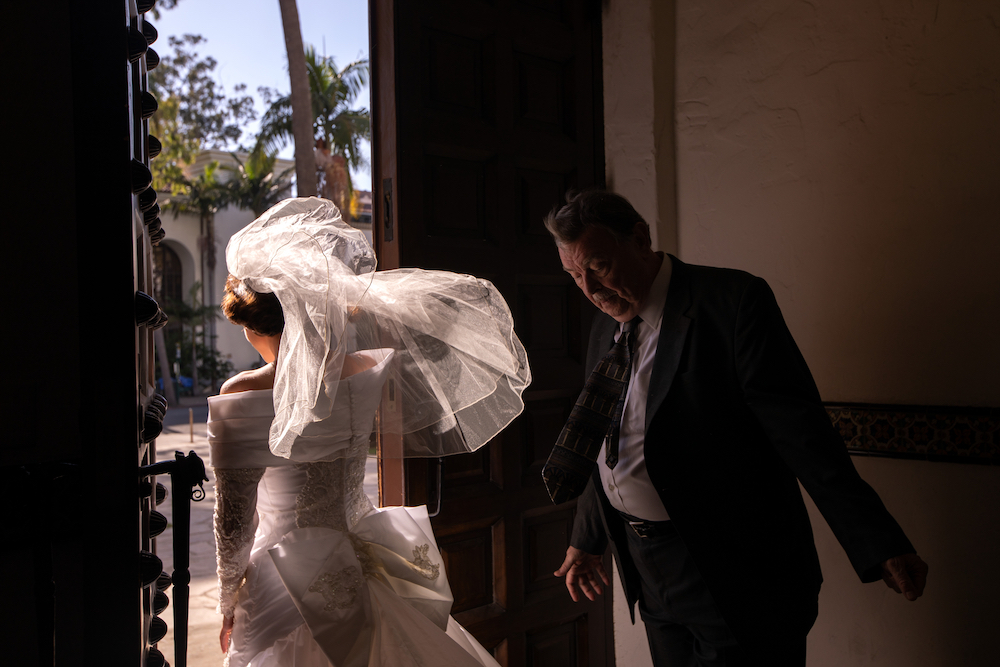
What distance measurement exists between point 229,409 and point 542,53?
1.67 m

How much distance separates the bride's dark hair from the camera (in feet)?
5.60

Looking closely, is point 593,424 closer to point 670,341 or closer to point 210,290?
point 670,341

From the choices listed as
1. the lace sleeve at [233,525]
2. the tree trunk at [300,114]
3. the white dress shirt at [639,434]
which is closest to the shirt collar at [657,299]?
the white dress shirt at [639,434]

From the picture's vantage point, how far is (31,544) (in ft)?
2.89

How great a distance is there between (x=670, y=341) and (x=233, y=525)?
118 cm

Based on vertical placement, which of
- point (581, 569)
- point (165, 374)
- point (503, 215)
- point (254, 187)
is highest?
point (254, 187)

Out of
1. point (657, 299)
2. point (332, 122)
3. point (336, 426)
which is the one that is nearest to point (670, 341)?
point (657, 299)

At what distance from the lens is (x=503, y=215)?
2.23 meters

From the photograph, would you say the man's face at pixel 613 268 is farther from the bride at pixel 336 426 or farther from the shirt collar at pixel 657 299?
the bride at pixel 336 426

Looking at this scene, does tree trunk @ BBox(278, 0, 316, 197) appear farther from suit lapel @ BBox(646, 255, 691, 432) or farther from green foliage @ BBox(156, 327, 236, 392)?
green foliage @ BBox(156, 327, 236, 392)

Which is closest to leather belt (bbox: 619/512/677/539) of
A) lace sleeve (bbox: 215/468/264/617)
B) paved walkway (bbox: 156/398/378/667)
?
lace sleeve (bbox: 215/468/264/617)

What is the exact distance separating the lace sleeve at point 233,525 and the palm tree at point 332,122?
1335cm

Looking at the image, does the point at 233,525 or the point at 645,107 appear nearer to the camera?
the point at 233,525

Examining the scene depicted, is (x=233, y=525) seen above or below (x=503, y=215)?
below
